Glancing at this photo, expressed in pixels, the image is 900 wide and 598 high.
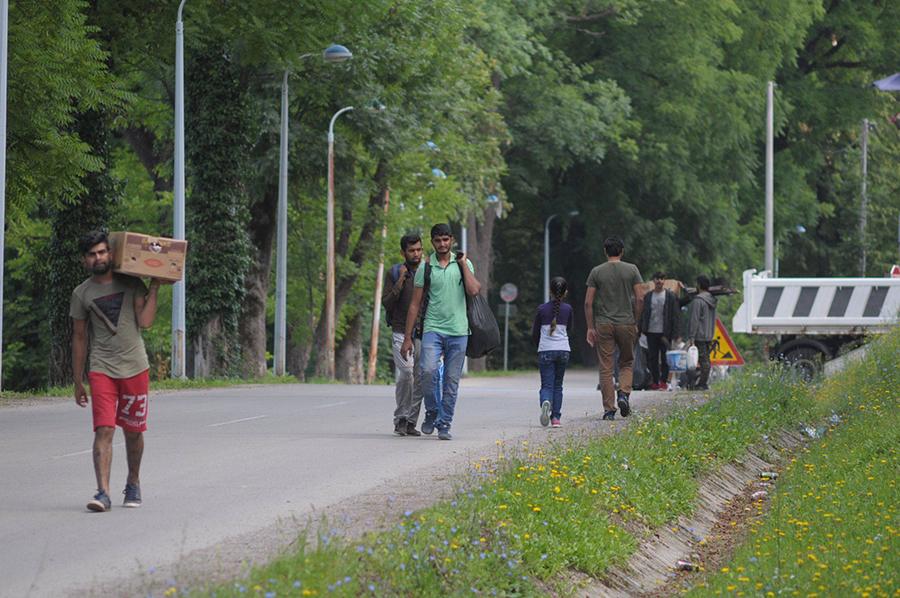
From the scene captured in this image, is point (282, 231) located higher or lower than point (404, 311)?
higher

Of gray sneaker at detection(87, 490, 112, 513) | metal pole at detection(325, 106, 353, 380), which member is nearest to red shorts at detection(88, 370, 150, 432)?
gray sneaker at detection(87, 490, 112, 513)

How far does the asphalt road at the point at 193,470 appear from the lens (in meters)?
9.24

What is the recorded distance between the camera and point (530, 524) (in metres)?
9.91

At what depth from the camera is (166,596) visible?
716 centimetres

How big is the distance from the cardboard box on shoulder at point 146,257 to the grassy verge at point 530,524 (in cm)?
231

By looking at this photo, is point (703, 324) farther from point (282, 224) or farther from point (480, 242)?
point (480, 242)

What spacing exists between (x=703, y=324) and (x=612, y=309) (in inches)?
334

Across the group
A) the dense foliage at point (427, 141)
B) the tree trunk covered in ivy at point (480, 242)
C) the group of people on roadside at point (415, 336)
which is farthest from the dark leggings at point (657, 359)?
the tree trunk covered in ivy at point (480, 242)

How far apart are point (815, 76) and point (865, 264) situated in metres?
7.58

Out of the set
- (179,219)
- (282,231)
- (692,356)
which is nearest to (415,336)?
(692,356)

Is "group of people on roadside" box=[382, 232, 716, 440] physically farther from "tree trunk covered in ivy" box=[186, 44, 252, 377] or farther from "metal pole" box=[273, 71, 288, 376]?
"metal pole" box=[273, 71, 288, 376]

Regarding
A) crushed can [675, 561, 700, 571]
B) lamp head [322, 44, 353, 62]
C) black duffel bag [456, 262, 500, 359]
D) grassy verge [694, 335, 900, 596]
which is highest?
lamp head [322, 44, 353, 62]

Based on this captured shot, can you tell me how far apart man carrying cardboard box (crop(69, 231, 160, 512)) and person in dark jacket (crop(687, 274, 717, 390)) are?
1671cm

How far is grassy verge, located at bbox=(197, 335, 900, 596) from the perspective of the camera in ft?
26.0
